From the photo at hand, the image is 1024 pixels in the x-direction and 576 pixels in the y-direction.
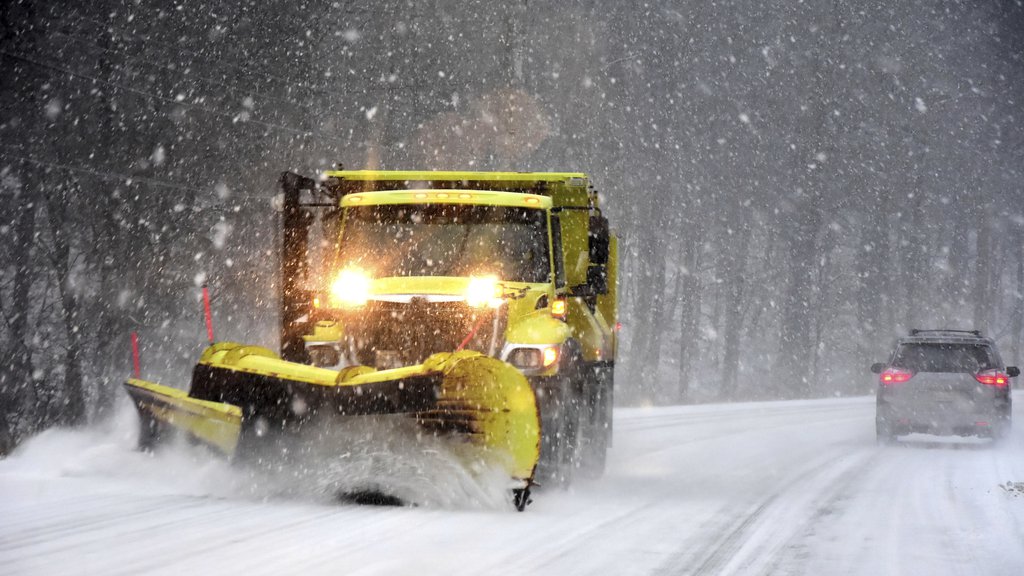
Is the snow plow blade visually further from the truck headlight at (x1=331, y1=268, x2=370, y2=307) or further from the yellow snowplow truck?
the truck headlight at (x1=331, y1=268, x2=370, y2=307)

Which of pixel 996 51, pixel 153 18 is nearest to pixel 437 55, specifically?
pixel 153 18

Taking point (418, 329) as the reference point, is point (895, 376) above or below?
below

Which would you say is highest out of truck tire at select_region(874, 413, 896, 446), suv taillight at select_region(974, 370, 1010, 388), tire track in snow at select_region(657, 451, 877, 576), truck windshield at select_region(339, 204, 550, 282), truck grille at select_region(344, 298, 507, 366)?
truck windshield at select_region(339, 204, 550, 282)

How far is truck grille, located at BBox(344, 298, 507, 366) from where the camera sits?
9.62 m

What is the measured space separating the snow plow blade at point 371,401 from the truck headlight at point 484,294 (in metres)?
1.15

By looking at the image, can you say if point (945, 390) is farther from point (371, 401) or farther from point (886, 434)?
point (371, 401)

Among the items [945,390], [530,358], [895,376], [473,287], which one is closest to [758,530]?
[530,358]

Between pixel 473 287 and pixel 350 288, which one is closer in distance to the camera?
pixel 473 287

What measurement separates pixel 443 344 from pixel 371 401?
1.22m

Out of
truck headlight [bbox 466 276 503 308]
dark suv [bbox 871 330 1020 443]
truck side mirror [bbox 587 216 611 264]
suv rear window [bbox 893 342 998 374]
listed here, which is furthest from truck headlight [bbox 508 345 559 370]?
suv rear window [bbox 893 342 998 374]

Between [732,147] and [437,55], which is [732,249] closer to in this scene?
[732,147]

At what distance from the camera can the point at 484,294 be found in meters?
9.72

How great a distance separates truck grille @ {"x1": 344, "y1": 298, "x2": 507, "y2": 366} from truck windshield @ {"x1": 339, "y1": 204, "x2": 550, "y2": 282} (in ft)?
1.83

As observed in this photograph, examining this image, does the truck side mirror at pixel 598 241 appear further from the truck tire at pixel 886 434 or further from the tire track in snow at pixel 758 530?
the truck tire at pixel 886 434
